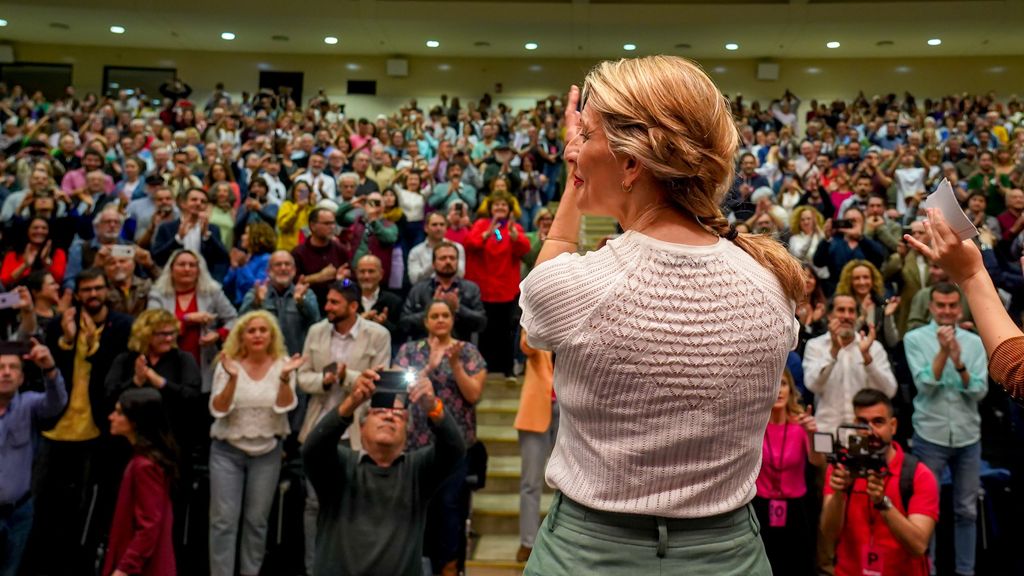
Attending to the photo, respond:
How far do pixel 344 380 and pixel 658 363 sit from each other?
4.03 meters

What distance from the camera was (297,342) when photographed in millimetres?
5609

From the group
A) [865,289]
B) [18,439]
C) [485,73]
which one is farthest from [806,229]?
[485,73]

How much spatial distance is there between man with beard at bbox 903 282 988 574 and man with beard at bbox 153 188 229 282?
184 inches

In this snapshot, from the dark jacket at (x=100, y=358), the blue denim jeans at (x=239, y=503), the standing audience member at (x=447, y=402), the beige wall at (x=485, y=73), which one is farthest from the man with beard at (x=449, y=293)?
the beige wall at (x=485, y=73)

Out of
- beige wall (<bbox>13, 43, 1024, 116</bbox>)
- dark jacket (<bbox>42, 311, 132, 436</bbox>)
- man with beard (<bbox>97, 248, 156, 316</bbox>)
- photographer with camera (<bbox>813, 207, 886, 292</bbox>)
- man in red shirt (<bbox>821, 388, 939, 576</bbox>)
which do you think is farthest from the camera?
beige wall (<bbox>13, 43, 1024, 116</bbox>)

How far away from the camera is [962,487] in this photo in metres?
4.75

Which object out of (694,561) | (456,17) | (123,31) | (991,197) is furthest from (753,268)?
(123,31)

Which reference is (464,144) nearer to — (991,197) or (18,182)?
(18,182)

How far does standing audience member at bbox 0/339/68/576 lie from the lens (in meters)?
4.33

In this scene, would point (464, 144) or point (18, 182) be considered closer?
point (18, 182)

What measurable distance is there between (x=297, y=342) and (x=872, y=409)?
336 centimetres

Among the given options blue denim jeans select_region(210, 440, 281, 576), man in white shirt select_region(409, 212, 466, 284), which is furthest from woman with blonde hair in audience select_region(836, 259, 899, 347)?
blue denim jeans select_region(210, 440, 281, 576)

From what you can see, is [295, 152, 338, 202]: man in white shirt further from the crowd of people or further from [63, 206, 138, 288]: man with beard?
[63, 206, 138, 288]: man with beard

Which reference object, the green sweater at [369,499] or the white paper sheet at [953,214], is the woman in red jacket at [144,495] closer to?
the green sweater at [369,499]
